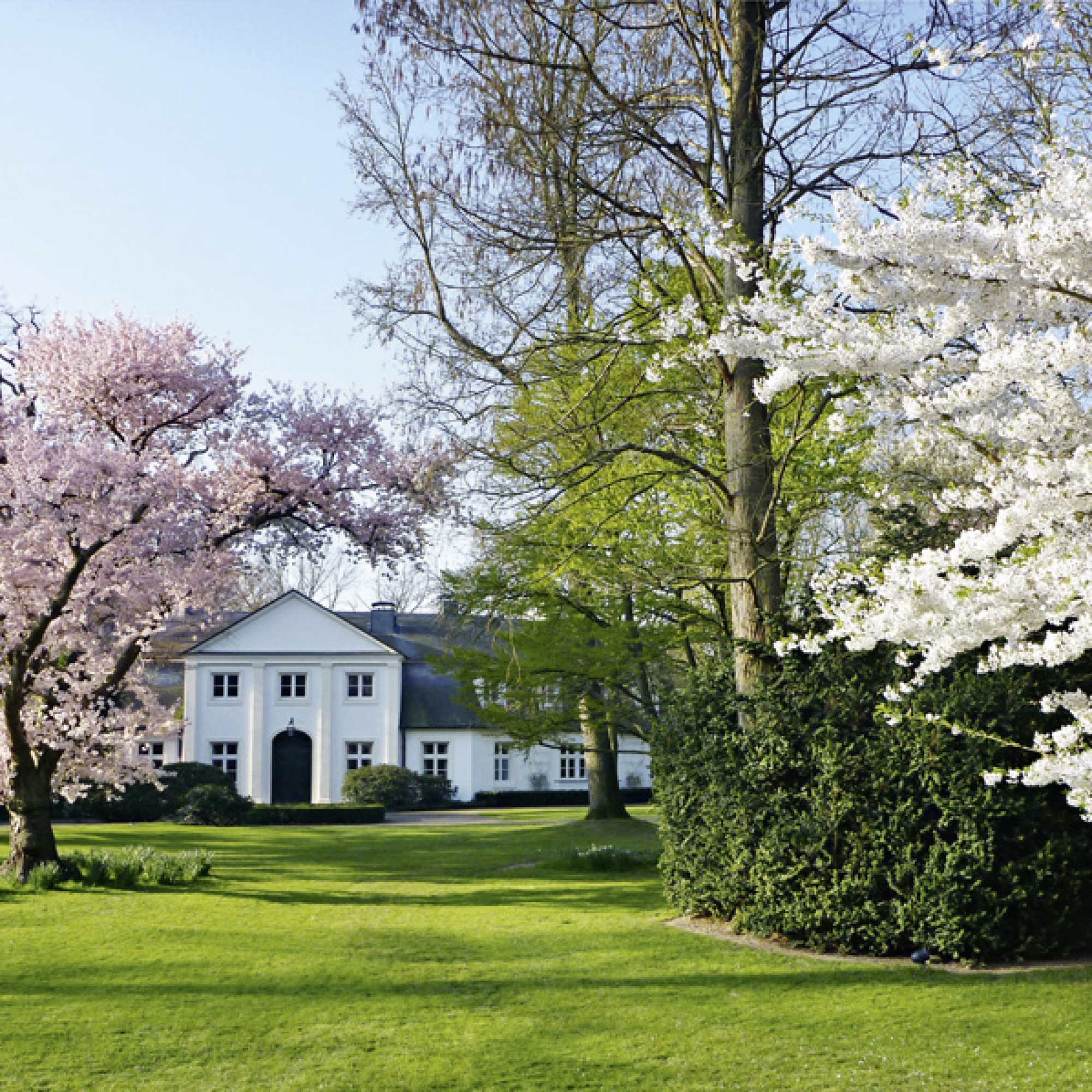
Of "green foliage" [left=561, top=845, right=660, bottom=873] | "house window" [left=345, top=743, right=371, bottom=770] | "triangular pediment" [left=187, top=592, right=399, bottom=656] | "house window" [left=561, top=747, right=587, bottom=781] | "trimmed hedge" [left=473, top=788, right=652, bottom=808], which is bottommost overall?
"trimmed hedge" [left=473, top=788, right=652, bottom=808]

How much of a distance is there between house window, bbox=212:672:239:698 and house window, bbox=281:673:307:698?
1.60m

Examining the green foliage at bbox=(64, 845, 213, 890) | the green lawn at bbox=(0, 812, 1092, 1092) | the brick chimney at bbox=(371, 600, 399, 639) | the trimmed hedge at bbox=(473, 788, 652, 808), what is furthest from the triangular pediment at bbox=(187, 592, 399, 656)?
the green lawn at bbox=(0, 812, 1092, 1092)

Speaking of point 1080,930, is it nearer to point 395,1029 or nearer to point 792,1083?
point 792,1083

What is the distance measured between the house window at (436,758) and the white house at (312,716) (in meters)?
0.04

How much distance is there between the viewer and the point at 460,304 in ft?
43.6

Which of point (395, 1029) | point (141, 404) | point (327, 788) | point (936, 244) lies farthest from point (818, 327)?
point (327, 788)

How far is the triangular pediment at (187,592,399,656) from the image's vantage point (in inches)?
1705

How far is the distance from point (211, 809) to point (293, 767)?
11530mm

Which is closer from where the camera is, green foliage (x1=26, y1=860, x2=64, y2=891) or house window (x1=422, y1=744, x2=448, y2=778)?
green foliage (x1=26, y1=860, x2=64, y2=891)

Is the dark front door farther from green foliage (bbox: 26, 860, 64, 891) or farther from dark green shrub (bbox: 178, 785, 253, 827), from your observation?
green foliage (bbox: 26, 860, 64, 891)

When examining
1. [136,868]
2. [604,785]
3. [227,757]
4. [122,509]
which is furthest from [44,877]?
[227,757]

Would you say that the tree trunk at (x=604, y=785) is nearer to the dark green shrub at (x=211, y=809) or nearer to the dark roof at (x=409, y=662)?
the dark green shrub at (x=211, y=809)

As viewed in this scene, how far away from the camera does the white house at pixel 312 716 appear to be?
43031 mm

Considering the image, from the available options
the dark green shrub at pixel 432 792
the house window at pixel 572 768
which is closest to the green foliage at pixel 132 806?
the dark green shrub at pixel 432 792
